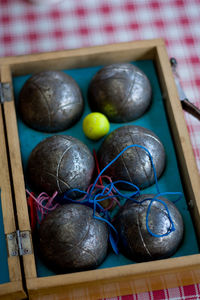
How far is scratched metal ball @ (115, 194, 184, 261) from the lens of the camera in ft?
3.74

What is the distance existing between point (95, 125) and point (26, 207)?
0.34 metres

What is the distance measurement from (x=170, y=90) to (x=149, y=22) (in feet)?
2.02

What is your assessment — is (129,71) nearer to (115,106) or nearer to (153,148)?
(115,106)

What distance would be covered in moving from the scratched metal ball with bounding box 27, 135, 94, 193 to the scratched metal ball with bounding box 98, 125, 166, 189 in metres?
0.07

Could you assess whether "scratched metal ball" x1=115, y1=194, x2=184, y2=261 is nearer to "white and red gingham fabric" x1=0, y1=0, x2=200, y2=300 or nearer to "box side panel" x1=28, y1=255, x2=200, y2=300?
"box side panel" x1=28, y1=255, x2=200, y2=300

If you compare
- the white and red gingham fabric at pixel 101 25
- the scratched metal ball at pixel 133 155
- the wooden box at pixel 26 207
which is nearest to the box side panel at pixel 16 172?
the wooden box at pixel 26 207

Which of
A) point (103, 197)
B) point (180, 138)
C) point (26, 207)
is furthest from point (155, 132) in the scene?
point (26, 207)

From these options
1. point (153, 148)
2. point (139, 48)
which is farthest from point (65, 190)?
point (139, 48)

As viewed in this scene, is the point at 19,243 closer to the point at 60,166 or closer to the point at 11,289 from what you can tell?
the point at 11,289

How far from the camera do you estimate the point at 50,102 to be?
134cm

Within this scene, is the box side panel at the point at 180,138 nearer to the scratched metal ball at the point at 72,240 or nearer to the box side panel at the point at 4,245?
the scratched metal ball at the point at 72,240

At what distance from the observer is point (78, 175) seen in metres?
1.24

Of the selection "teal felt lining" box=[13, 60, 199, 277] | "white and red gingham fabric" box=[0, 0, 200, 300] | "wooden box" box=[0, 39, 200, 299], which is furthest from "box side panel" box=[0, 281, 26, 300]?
"white and red gingham fabric" box=[0, 0, 200, 300]

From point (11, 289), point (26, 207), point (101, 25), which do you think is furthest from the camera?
point (101, 25)
